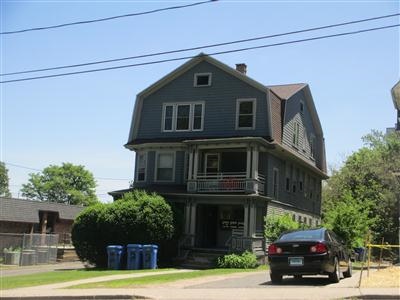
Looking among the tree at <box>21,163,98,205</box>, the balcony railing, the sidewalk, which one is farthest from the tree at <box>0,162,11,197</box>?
the sidewalk

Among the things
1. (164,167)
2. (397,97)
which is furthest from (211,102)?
(397,97)

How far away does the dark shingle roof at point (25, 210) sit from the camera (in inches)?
1585

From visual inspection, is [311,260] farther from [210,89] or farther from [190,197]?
[210,89]

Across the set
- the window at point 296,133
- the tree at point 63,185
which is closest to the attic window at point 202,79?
the window at point 296,133

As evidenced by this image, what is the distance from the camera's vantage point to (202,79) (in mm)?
32750

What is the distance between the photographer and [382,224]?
129 feet

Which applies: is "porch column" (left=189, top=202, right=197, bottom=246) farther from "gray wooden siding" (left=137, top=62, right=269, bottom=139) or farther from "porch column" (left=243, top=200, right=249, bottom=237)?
"gray wooden siding" (left=137, top=62, right=269, bottom=139)

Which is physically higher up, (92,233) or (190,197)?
(190,197)

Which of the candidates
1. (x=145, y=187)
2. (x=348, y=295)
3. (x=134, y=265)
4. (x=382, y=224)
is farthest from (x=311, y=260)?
(x=382, y=224)

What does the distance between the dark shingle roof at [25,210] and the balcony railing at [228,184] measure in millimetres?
16872

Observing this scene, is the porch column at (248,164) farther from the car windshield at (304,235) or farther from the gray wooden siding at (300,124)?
the car windshield at (304,235)

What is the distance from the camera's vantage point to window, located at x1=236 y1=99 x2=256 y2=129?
102 feet

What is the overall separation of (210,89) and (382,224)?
16580mm

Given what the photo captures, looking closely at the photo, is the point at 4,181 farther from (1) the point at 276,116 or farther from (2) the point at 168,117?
(1) the point at 276,116
